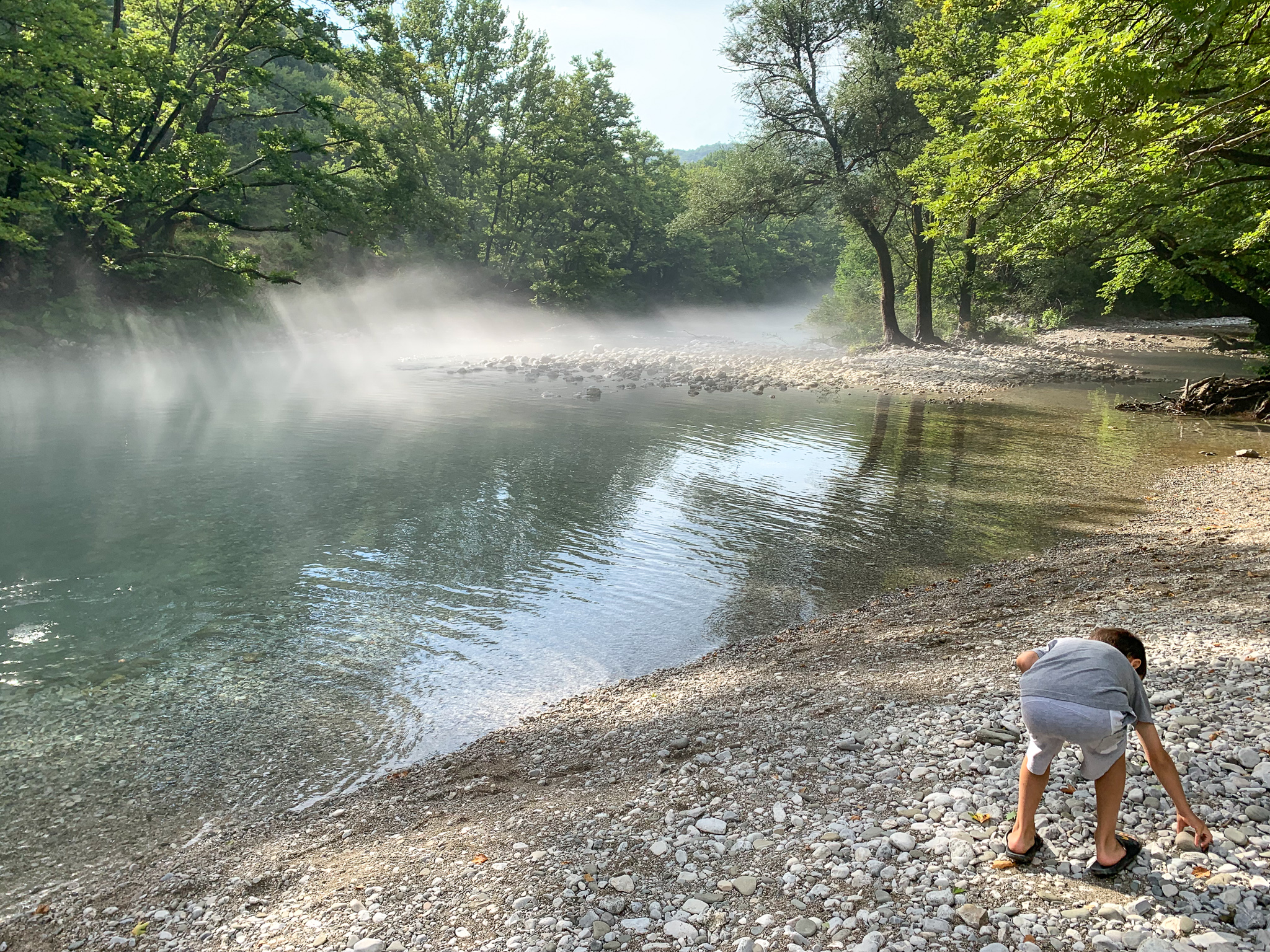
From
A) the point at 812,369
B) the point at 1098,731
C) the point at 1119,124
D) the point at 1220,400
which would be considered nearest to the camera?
the point at 1098,731

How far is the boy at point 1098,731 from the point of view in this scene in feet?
11.7

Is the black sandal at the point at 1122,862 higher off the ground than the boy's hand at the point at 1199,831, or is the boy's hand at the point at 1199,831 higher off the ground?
the boy's hand at the point at 1199,831

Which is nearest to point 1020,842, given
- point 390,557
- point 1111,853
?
point 1111,853

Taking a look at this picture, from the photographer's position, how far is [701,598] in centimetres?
951

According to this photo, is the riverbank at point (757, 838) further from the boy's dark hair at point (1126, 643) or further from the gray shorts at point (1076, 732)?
the boy's dark hair at point (1126, 643)

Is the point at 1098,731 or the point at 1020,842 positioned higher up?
the point at 1098,731

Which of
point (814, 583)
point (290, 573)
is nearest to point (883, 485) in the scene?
point (814, 583)

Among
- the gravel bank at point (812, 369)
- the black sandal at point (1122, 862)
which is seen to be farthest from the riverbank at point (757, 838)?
the gravel bank at point (812, 369)

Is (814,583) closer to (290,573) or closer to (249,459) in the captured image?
(290,573)

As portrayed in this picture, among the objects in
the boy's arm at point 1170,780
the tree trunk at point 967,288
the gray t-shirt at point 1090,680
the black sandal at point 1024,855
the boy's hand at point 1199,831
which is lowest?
the black sandal at point 1024,855

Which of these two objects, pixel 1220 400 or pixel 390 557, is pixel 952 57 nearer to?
pixel 1220 400

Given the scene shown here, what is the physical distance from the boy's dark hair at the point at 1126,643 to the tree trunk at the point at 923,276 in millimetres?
33757

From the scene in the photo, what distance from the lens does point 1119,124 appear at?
10641 mm

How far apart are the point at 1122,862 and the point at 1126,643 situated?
982 millimetres
